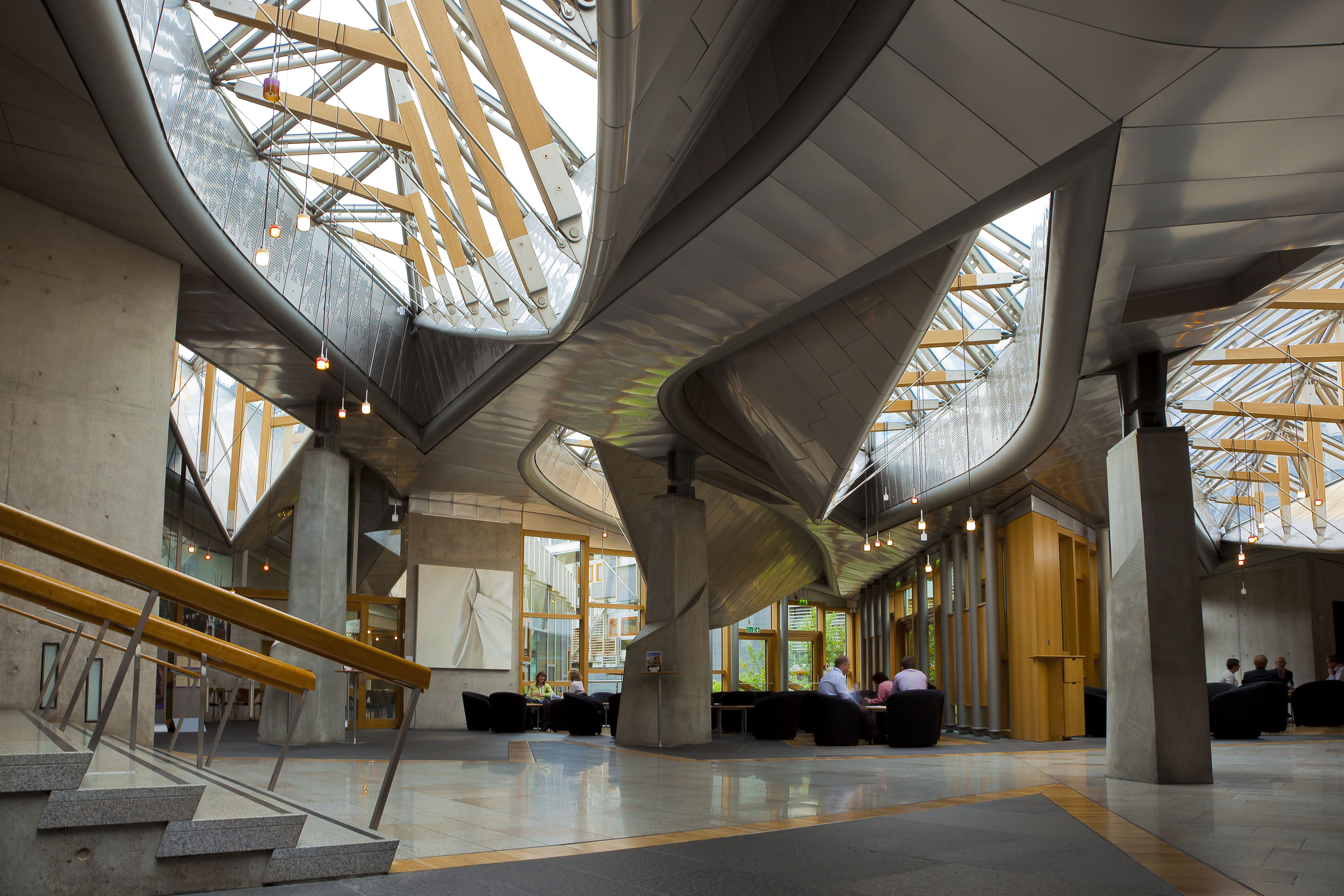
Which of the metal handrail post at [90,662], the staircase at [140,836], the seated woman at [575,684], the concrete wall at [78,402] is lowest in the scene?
the seated woman at [575,684]

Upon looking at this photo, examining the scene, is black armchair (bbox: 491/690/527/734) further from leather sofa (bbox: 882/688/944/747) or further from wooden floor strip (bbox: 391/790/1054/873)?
wooden floor strip (bbox: 391/790/1054/873)

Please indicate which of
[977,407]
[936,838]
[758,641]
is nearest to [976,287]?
[977,407]

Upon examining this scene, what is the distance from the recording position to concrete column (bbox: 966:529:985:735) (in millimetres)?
18156

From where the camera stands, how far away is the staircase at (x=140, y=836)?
9.23 ft

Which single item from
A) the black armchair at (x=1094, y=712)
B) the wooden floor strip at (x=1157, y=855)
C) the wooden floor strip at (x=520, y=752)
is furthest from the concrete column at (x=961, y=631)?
the wooden floor strip at (x=1157, y=855)

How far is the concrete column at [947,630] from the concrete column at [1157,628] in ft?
37.5

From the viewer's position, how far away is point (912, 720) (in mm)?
14094

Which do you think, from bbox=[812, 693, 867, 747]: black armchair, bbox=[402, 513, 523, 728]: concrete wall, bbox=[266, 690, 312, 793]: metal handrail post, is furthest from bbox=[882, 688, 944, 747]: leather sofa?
bbox=[266, 690, 312, 793]: metal handrail post

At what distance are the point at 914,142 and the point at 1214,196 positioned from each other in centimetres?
216

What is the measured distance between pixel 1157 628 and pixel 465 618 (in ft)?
49.7

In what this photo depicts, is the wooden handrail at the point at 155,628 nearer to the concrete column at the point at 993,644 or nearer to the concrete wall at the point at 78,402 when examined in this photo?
the concrete wall at the point at 78,402

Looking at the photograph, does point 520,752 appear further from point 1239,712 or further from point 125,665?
point 1239,712

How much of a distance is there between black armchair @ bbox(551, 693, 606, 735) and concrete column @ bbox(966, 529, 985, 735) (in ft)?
22.8

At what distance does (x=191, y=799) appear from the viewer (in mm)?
3086
